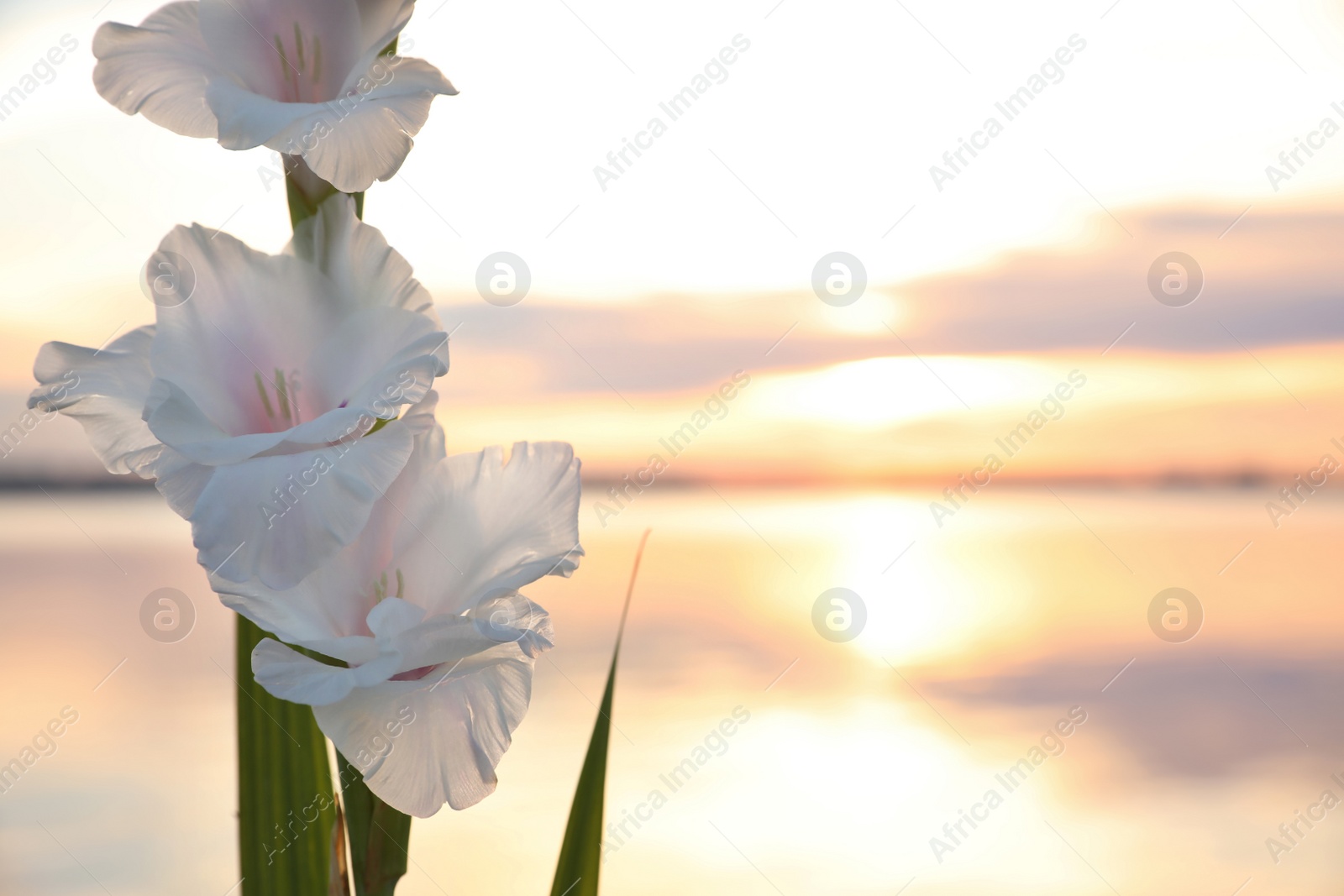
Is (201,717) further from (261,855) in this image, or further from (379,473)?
(379,473)

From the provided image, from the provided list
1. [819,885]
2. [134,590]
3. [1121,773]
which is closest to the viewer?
[819,885]

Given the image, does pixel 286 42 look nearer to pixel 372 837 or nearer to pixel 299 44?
pixel 299 44

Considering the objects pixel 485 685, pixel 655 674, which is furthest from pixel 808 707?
pixel 485 685

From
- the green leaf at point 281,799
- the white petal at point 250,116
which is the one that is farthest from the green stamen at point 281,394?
the green leaf at point 281,799

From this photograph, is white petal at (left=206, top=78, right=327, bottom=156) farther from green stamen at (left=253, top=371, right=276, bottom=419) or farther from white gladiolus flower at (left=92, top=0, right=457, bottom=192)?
green stamen at (left=253, top=371, right=276, bottom=419)

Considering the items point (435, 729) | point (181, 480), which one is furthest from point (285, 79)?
point (435, 729)

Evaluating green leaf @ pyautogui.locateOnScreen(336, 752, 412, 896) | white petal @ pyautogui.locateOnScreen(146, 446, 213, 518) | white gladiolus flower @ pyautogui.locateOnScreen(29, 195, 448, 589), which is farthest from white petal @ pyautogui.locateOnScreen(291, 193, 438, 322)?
green leaf @ pyautogui.locateOnScreen(336, 752, 412, 896)

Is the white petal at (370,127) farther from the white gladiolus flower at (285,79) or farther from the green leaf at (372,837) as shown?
the green leaf at (372,837)
